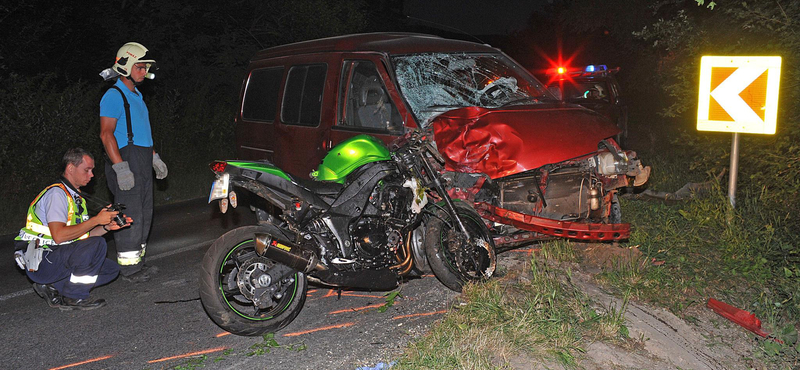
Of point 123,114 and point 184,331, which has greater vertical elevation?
point 123,114

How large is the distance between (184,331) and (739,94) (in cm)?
504

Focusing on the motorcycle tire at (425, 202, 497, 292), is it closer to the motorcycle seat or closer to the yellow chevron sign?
the motorcycle seat

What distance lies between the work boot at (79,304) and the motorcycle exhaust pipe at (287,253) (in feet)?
6.34

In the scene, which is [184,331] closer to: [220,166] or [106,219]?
[106,219]

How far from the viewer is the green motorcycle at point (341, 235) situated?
183 inches

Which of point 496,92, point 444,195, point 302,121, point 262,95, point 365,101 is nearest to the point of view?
point 444,195

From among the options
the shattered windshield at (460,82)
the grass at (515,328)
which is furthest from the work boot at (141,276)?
the grass at (515,328)

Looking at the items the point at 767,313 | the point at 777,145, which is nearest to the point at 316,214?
the point at 767,313

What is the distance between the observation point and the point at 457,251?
538 centimetres

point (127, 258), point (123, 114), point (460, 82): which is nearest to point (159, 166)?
point (123, 114)

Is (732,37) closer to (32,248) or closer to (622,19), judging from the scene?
(32,248)

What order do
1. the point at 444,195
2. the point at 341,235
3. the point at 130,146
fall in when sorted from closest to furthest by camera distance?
the point at 341,235
the point at 444,195
the point at 130,146

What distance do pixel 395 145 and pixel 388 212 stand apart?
0.56 metres

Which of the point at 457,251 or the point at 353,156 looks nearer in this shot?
the point at 353,156
